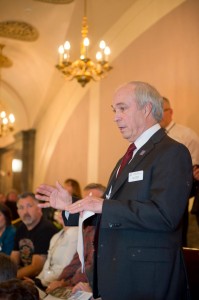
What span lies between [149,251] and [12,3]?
5.93m

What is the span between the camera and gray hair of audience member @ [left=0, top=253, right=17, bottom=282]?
186cm

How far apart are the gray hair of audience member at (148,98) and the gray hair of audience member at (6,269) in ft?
3.19

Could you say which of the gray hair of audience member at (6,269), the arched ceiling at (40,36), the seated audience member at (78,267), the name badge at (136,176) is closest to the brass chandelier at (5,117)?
the arched ceiling at (40,36)

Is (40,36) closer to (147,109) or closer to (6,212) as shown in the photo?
(6,212)

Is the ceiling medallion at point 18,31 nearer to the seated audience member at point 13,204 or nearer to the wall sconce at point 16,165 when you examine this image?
the seated audience member at point 13,204

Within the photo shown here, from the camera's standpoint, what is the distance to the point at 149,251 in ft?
5.22

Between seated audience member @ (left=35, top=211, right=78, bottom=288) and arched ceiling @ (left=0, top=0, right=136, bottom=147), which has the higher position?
arched ceiling @ (left=0, top=0, right=136, bottom=147)

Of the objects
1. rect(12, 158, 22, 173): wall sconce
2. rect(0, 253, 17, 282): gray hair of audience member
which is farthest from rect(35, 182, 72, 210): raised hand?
rect(12, 158, 22, 173): wall sconce

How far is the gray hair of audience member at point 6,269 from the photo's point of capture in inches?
73.3

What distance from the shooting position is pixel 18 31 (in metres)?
7.77

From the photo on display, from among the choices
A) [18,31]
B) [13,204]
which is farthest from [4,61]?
[13,204]

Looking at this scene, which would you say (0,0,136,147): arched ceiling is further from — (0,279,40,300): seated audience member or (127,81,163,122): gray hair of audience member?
(0,279,40,300): seated audience member

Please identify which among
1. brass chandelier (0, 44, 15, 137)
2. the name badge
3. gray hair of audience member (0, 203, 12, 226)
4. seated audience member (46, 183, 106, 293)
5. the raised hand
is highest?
brass chandelier (0, 44, 15, 137)

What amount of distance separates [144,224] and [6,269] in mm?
751
